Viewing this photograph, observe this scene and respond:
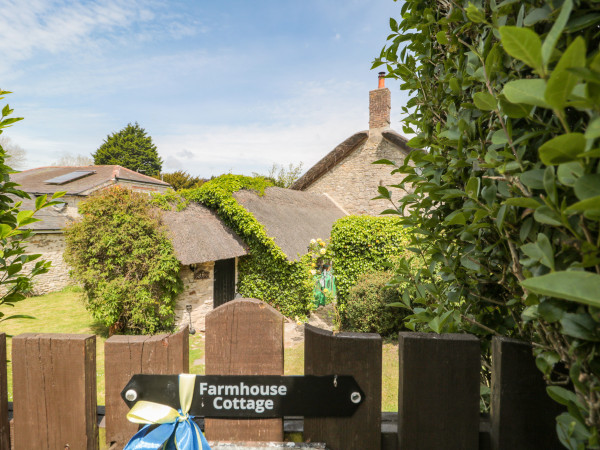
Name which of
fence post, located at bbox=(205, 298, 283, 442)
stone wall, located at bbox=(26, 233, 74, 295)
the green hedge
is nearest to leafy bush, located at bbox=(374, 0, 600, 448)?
fence post, located at bbox=(205, 298, 283, 442)

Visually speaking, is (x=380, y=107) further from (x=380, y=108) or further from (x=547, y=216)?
(x=547, y=216)

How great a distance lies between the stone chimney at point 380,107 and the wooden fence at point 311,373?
15.0 m

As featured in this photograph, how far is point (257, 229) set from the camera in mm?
10586

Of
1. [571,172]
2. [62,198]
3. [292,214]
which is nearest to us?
[571,172]

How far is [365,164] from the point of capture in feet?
50.8

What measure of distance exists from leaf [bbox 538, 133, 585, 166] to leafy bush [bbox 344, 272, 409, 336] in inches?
298

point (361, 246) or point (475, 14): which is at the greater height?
point (475, 14)

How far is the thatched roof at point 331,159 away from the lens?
15.5 meters

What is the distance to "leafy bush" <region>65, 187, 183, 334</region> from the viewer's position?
917 centimetres

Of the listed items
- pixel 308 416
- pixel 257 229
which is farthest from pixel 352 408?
pixel 257 229

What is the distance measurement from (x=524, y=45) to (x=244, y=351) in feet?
3.68

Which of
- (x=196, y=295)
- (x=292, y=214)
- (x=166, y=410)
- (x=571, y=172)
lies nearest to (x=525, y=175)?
(x=571, y=172)

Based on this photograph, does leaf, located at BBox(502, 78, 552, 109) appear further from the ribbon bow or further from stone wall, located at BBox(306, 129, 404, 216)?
stone wall, located at BBox(306, 129, 404, 216)

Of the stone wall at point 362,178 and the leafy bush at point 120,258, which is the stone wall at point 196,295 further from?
the stone wall at point 362,178
